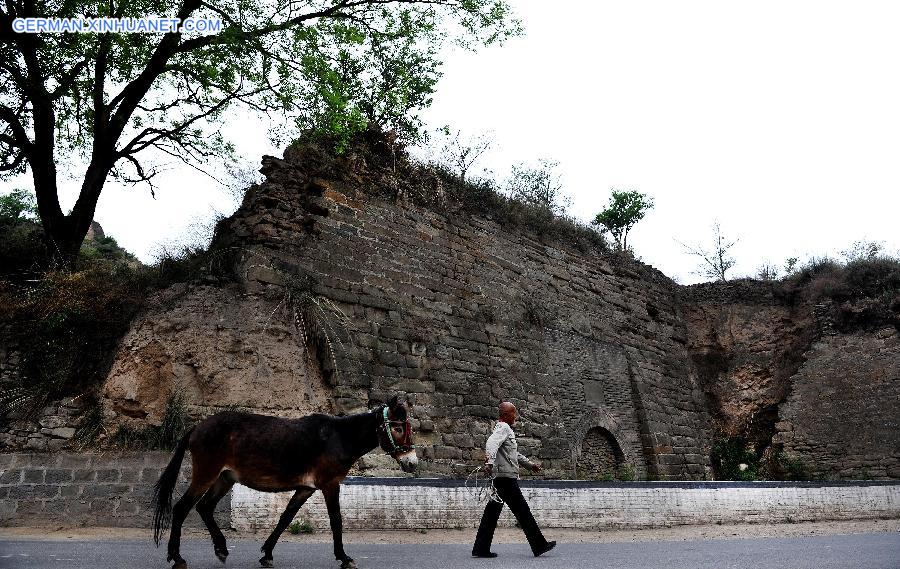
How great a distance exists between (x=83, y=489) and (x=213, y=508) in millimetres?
3459

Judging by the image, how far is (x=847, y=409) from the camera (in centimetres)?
1659

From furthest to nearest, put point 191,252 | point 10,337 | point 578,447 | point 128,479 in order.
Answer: point 578,447 → point 191,252 → point 10,337 → point 128,479

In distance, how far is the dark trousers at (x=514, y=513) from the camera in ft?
20.7

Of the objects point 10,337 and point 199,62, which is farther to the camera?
point 199,62

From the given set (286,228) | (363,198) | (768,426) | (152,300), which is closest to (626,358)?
(768,426)

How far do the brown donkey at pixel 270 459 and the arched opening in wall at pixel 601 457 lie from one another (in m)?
8.76

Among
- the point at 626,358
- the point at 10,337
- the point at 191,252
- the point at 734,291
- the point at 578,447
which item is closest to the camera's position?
the point at 10,337

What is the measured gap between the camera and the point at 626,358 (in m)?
16.2

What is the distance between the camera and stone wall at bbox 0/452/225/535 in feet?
24.9

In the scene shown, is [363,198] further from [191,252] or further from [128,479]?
[128,479]

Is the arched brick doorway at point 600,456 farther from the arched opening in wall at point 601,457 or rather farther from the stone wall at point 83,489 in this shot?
the stone wall at point 83,489

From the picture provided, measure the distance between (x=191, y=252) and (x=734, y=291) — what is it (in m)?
15.9

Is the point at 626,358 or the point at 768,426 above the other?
the point at 626,358

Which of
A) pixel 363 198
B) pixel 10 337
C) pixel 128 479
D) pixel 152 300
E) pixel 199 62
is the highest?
pixel 199 62
